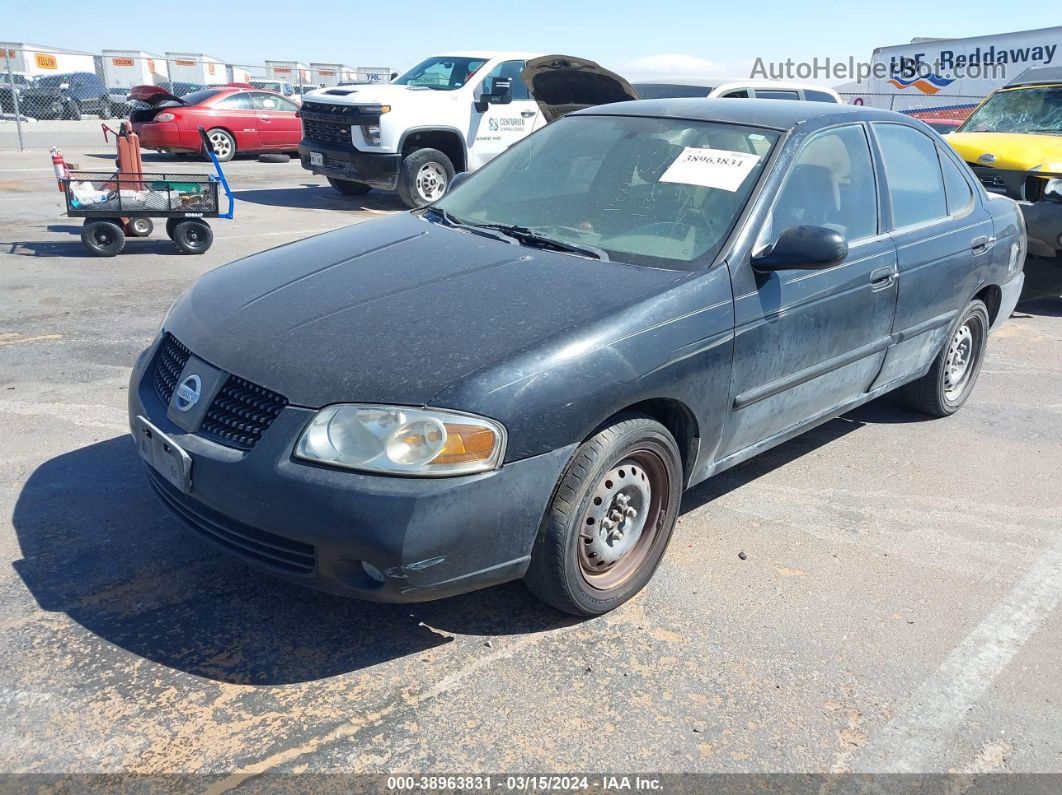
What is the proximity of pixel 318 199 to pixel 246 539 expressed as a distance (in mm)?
11375

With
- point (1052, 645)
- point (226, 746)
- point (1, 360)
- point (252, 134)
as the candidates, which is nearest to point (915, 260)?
point (1052, 645)

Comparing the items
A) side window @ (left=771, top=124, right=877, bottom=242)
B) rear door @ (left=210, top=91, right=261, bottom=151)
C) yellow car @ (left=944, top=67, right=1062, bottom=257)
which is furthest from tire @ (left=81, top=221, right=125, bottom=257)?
rear door @ (left=210, top=91, right=261, bottom=151)

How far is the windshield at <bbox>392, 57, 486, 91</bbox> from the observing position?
12555 mm

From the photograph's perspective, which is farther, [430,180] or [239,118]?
[239,118]

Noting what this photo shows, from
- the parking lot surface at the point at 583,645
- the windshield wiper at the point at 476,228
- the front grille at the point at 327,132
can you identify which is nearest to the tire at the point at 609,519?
the parking lot surface at the point at 583,645

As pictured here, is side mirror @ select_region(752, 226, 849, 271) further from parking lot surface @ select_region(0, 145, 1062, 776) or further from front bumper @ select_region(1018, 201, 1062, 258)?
front bumper @ select_region(1018, 201, 1062, 258)

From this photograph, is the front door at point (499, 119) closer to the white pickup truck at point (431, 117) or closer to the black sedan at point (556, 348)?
the white pickup truck at point (431, 117)

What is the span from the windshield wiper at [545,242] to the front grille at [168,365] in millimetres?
1401

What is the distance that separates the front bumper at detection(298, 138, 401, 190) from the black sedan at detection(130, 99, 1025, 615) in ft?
24.4

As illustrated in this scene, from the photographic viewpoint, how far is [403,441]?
2764 millimetres

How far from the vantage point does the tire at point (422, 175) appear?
38.8ft

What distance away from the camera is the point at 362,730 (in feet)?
8.83

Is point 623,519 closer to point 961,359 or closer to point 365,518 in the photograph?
point 365,518


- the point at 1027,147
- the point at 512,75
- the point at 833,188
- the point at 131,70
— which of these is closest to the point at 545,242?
the point at 833,188
